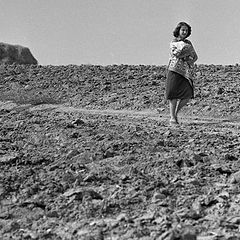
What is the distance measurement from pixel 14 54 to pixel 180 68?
15.7 metres

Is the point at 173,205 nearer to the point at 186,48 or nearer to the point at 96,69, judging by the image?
the point at 186,48

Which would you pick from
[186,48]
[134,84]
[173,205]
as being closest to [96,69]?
[134,84]

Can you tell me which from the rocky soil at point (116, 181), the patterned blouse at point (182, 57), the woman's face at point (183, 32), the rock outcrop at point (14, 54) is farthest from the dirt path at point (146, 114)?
the rock outcrop at point (14, 54)

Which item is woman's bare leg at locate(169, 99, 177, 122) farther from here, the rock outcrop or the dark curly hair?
the rock outcrop

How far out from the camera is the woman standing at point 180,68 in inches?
299

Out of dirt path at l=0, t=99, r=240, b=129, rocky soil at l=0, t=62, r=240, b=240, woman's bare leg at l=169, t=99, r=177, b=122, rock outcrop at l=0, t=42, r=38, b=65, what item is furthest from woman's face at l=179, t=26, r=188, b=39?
rock outcrop at l=0, t=42, r=38, b=65

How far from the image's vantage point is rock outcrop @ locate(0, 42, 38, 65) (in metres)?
22.2

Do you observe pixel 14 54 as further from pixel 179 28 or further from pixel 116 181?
pixel 116 181

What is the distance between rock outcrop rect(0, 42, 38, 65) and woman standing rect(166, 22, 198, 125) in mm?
14901

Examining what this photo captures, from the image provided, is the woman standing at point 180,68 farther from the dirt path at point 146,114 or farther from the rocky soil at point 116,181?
the dirt path at point 146,114

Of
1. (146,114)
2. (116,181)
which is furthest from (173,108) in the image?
(116,181)

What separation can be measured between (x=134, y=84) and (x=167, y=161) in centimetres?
790

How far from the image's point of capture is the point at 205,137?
20.5 ft

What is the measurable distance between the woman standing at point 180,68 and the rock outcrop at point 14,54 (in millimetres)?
14901
